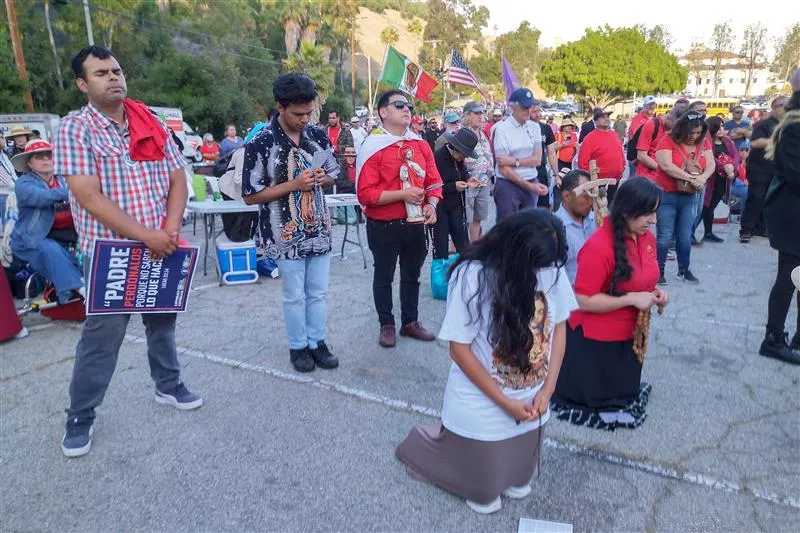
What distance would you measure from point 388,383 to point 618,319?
151 cm

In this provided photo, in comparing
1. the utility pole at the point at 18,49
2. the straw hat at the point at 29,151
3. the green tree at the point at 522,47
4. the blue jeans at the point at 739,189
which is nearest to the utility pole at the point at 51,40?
the utility pole at the point at 18,49

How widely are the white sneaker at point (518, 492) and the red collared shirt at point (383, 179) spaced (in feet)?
7.09

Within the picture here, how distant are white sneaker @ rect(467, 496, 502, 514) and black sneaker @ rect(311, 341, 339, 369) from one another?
1732mm

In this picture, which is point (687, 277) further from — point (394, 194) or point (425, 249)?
point (394, 194)

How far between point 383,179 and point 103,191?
191 cm

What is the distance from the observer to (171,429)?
10.3ft

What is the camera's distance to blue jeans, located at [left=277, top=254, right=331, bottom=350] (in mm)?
3689

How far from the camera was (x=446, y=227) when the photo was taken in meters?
5.53

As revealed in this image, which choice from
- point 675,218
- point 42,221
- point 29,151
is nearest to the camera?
point 29,151

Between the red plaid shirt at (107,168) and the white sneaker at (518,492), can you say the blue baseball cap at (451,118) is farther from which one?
the white sneaker at (518,492)

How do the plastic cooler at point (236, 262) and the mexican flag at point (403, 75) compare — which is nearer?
the plastic cooler at point (236, 262)

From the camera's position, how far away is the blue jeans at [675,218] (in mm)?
5613

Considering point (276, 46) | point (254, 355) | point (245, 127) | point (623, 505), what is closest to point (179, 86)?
point (245, 127)

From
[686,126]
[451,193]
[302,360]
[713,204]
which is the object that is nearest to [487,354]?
[302,360]
